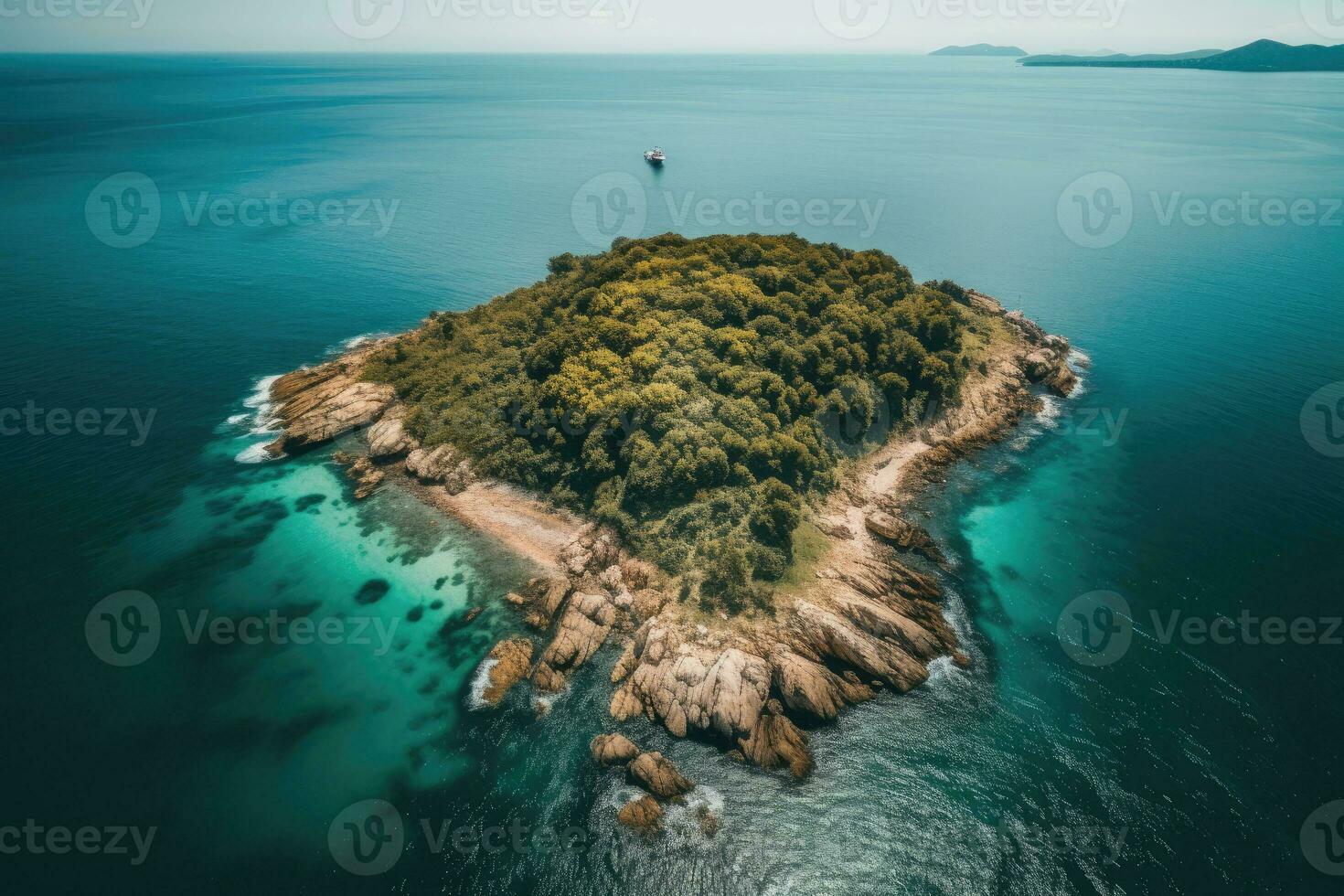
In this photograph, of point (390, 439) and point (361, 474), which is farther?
point (390, 439)

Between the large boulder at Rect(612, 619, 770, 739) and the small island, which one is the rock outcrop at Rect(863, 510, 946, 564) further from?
the large boulder at Rect(612, 619, 770, 739)

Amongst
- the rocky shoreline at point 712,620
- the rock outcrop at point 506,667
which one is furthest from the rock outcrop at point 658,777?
the rock outcrop at point 506,667

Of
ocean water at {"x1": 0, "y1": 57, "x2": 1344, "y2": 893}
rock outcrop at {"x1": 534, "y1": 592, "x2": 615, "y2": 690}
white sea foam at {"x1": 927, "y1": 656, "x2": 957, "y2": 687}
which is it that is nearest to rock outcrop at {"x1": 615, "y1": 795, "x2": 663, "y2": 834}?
ocean water at {"x1": 0, "y1": 57, "x2": 1344, "y2": 893}

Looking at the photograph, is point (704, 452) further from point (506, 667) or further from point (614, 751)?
point (614, 751)

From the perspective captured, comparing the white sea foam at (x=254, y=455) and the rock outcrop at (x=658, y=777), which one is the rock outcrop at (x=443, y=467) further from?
the rock outcrop at (x=658, y=777)

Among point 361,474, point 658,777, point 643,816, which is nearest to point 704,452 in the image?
point 658,777

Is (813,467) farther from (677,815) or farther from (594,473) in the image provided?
(677,815)

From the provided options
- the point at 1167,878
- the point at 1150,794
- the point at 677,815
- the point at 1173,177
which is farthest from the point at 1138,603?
the point at 1173,177
